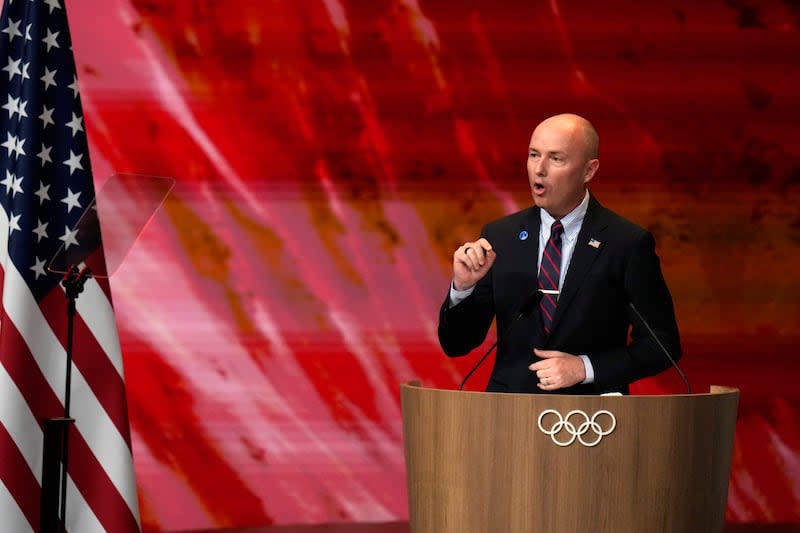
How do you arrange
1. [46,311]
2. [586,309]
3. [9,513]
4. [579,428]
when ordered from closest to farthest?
1. [579,428]
2. [586,309]
3. [9,513]
4. [46,311]

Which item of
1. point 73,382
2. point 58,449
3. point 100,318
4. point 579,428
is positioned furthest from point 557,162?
point 73,382

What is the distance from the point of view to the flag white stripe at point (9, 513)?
3.79 meters

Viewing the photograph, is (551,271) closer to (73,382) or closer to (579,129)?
(579,129)

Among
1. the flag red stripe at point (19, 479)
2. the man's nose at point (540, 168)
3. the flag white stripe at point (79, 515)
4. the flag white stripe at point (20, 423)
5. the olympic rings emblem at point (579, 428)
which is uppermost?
the man's nose at point (540, 168)

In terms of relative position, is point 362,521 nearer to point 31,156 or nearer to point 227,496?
point 227,496

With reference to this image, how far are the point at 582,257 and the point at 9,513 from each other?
2161 millimetres

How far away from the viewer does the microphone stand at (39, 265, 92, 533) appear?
334 centimetres

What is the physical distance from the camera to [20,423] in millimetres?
3844

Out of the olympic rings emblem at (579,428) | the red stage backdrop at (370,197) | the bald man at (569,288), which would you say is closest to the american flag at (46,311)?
the red stage backdrop at (370,197)

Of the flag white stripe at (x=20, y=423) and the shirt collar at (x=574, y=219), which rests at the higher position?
the shirt collar at (x=574, y=219)

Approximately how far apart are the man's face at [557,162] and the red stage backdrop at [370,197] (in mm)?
1927

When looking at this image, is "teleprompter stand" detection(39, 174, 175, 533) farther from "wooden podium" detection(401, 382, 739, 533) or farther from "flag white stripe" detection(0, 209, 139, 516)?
"wooden podium" detection(401, 382, 739, 533)

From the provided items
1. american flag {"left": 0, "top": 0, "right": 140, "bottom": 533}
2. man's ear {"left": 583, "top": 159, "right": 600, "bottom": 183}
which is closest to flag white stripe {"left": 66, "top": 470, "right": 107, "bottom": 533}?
american flag {"left": 0, "top": 0, "right": 140, "bottom": 533}

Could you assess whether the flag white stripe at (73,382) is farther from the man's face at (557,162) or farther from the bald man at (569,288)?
the man's face at (557,162)
